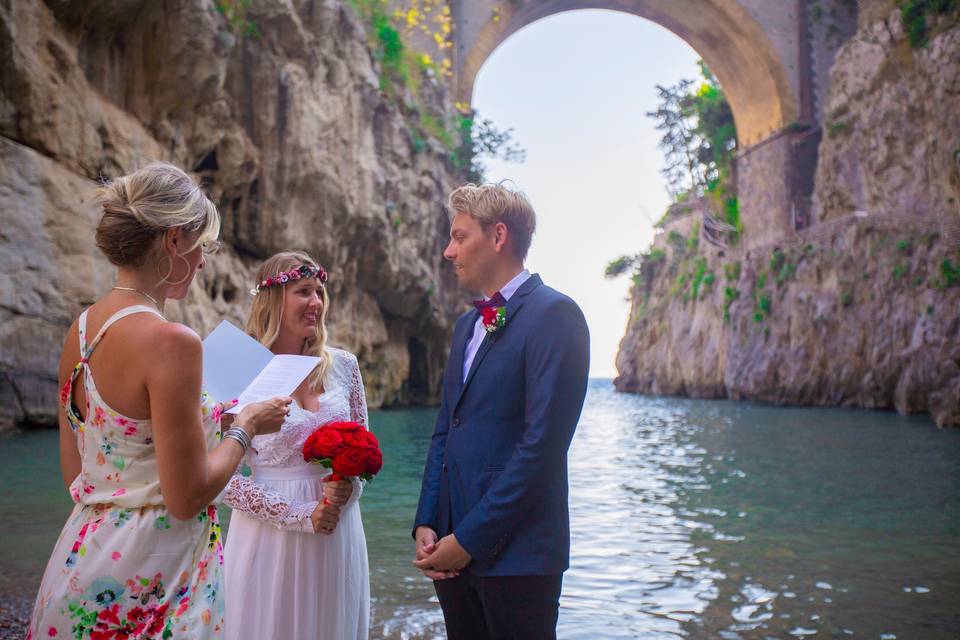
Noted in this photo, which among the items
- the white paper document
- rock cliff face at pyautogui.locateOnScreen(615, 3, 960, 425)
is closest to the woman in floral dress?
the white paper document

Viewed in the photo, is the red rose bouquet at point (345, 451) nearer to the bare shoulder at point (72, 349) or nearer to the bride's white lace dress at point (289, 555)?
the bride's white lace dress at point (289, 555)

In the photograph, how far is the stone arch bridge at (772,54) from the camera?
99.9 ft

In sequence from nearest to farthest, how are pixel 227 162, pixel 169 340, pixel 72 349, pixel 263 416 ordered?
1. pixel 169 340
2. pixel 72 349
3. pixel 263 416
4. pixel 227 162

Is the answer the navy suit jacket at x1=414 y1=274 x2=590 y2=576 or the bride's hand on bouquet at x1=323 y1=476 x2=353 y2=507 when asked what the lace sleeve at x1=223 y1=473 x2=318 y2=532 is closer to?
the bride's hand on bouquet at x1=323 y1=476 x2=353 y2=507

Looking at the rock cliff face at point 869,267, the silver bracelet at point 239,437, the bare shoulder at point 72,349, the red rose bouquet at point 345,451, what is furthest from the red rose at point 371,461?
the rock cliff face at point 869,267

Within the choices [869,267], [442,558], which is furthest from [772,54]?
[442,558]

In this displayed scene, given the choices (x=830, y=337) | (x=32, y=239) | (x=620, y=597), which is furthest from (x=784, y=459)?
(x=830, y=337)

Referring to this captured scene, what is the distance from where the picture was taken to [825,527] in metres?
6.69

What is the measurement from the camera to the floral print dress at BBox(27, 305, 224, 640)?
1.78 meters

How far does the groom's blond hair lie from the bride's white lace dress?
0.92 meters

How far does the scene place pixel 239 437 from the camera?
203 cm

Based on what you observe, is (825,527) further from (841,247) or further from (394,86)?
(841,247)

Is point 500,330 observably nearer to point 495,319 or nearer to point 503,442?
point 495,319

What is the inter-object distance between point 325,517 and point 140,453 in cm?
89
